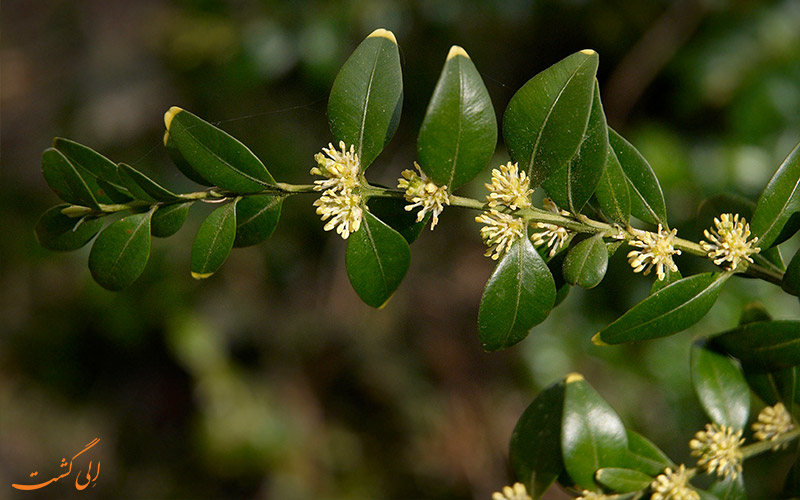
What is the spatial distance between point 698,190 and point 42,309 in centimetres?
321

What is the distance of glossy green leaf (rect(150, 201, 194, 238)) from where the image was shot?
0.72 meters

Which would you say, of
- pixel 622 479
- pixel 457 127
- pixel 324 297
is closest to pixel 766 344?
pixel 622 479

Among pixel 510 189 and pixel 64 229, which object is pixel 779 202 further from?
pixel 64 229

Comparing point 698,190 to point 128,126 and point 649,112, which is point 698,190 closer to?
point 649,112

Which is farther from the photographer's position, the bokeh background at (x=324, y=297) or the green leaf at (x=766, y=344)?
the bokeh background at (x=324, y=297)

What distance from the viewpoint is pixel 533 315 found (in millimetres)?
660

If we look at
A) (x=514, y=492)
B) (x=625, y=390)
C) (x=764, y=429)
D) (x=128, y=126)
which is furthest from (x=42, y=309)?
(x=764, y=429)

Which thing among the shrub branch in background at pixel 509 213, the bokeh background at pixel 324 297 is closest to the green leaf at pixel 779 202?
the shrub branch in background at pixel 509 213

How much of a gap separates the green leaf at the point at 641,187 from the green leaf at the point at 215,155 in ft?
1.40

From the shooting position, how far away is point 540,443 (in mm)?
800

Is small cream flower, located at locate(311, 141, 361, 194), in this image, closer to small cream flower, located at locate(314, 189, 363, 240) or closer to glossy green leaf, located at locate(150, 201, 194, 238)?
small cream flower, located at locate(314, 189, 363, 240)

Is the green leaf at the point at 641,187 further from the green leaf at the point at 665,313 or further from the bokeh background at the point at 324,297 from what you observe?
the bokeh background at the point at 324,297

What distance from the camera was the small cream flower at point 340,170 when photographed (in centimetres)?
67

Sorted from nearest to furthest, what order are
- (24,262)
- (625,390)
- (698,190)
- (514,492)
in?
(514,492), (698,190), (625,390), (24,262)
